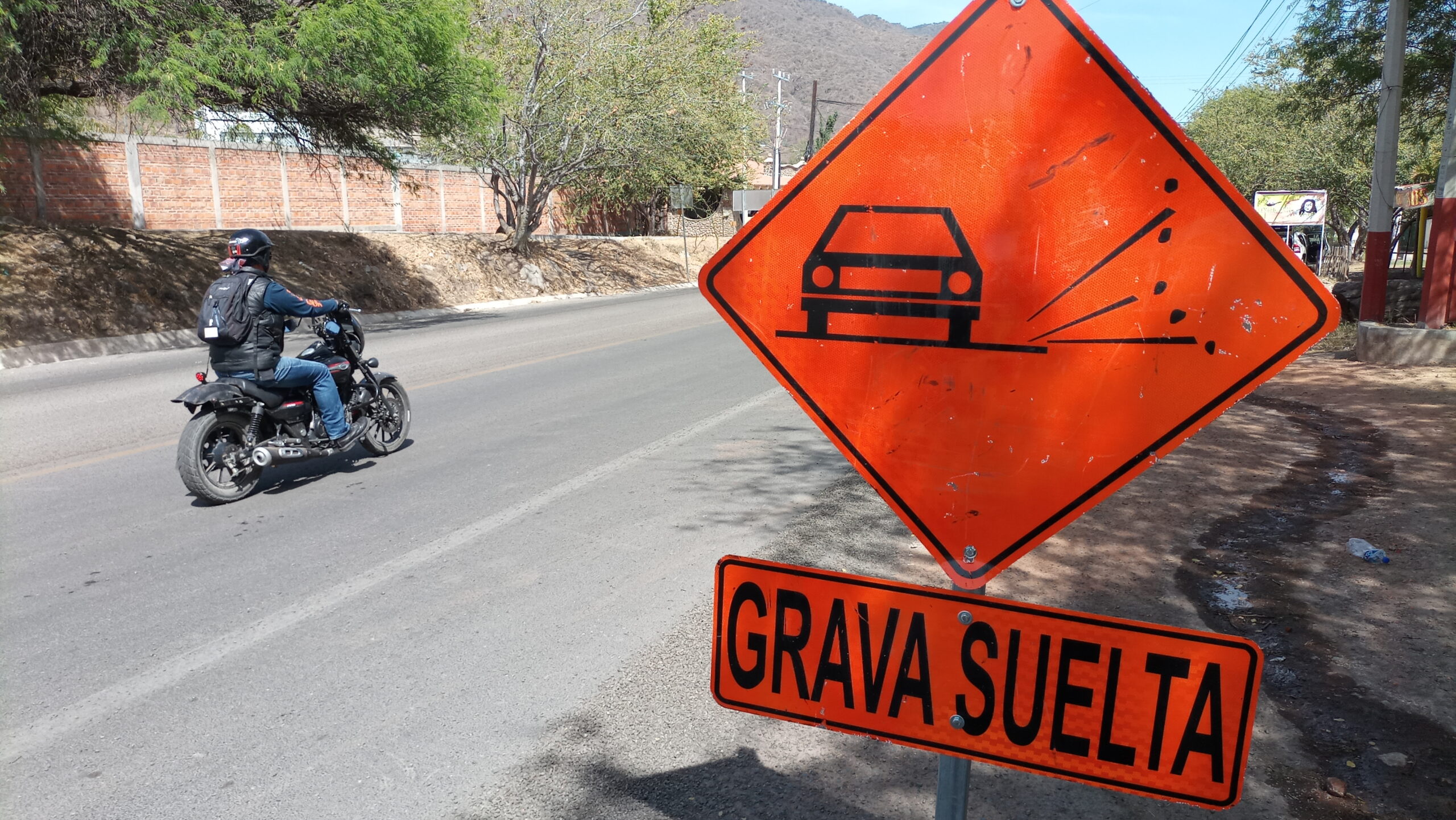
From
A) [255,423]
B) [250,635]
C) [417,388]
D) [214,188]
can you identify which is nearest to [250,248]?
[255,423]

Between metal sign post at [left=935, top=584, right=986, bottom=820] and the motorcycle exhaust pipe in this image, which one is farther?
Result: the motorcycle exhaust pipe

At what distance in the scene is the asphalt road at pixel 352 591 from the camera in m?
3.25

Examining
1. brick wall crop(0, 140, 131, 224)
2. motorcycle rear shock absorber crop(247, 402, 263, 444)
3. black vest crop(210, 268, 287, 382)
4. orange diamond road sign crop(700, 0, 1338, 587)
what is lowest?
motorcycle rear shock absorber crop(247, 402, 263, 444)

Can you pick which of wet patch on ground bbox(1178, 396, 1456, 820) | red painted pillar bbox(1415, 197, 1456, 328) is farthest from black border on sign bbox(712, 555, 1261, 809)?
red painted pillar bbox(1415, 197, 1456, 328)

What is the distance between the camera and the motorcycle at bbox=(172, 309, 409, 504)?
20.4 feet

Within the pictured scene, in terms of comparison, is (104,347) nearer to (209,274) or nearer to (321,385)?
(209,274)

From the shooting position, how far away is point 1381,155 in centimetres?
1298

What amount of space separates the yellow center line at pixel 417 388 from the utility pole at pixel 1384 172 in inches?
393

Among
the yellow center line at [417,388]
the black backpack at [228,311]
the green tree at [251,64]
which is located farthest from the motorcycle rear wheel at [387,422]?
the green tree at [251,64]

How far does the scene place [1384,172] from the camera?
1291cm

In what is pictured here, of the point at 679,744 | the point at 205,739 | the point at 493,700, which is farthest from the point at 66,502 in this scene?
the point at 679,744

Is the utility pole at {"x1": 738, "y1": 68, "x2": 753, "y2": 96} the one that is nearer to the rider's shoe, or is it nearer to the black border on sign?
the rider's shoe

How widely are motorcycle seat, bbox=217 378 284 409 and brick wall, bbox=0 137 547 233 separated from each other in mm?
13861

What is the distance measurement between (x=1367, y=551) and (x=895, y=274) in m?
4.82
